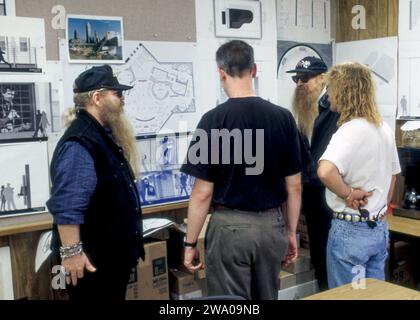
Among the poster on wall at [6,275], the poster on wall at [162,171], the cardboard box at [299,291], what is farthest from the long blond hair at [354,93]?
the poster on wall at [6,275]

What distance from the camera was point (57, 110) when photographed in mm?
2570

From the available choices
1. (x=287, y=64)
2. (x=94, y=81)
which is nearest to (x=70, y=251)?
(x=94, y=81)

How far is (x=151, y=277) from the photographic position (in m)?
2.73

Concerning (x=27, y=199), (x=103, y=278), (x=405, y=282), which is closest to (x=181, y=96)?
(x=27, y=199)

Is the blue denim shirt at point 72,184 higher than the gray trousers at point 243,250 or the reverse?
higher

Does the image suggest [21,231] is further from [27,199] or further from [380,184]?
[380,184]

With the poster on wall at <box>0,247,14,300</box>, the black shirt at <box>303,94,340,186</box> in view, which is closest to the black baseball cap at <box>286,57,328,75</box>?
the black shirt at <box>303,94,340,186</box>

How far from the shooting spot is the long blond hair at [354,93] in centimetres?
200

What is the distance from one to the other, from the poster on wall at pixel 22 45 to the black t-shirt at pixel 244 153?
1.09m

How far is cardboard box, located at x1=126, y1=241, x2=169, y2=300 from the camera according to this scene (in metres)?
2.67

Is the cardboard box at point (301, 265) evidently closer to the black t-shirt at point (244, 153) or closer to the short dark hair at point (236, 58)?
the black t-shirt at point (244, 153)

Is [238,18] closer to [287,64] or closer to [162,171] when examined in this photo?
[287,64]

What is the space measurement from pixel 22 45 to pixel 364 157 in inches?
68.2

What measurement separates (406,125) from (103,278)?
92.4 inches
